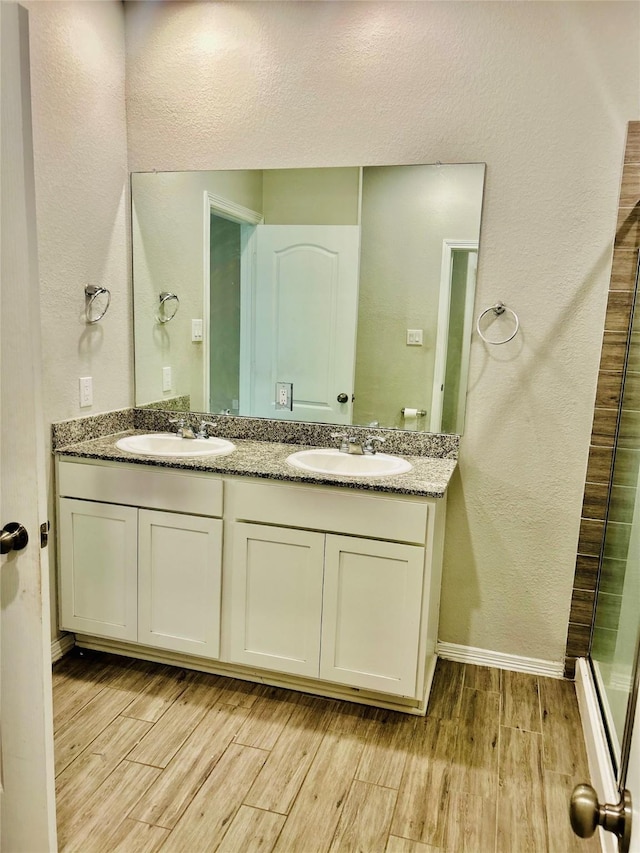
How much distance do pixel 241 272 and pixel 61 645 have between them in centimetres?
172

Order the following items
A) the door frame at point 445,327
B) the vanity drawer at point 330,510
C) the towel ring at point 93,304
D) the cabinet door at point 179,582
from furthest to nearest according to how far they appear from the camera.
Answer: the towel ring at point 93,304 < the door frame at point 445,327 < the cabinet door at point 179,582 < the vanity drawer at point 330,510

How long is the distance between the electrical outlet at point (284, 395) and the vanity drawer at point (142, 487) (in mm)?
572

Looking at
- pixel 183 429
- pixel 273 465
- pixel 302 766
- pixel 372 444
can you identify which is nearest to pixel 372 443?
pixel 372 444

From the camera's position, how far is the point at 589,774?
1.99 metres

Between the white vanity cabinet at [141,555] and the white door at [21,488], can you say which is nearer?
the white door at [21,488]

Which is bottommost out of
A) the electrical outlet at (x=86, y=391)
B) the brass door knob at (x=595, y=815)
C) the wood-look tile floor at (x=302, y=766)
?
the wood-look tile floor at (x=302, y=766)

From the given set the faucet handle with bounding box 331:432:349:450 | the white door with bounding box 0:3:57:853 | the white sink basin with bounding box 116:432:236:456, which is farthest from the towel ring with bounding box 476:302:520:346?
the white door with bounding box 0:3:57:853

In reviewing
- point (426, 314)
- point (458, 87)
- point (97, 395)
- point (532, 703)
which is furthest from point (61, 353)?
point (532, 703)

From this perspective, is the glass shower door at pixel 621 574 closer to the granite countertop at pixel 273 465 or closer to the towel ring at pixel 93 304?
the granite countertop at pixel 273 465

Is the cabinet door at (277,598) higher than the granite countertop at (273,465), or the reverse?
the granite countertop at (273,465)

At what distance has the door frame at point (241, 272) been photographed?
8.75ft

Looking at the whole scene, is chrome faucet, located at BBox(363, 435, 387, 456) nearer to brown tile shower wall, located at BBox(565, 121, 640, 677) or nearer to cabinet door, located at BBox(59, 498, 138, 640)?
brown tile shower wall, located at BBox(565, 121, 640, 677)

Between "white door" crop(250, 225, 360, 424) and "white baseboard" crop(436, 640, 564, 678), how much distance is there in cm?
107

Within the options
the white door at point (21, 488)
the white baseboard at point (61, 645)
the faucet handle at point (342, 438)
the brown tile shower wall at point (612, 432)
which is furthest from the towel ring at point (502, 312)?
the white baseboard at point (61, 645)
